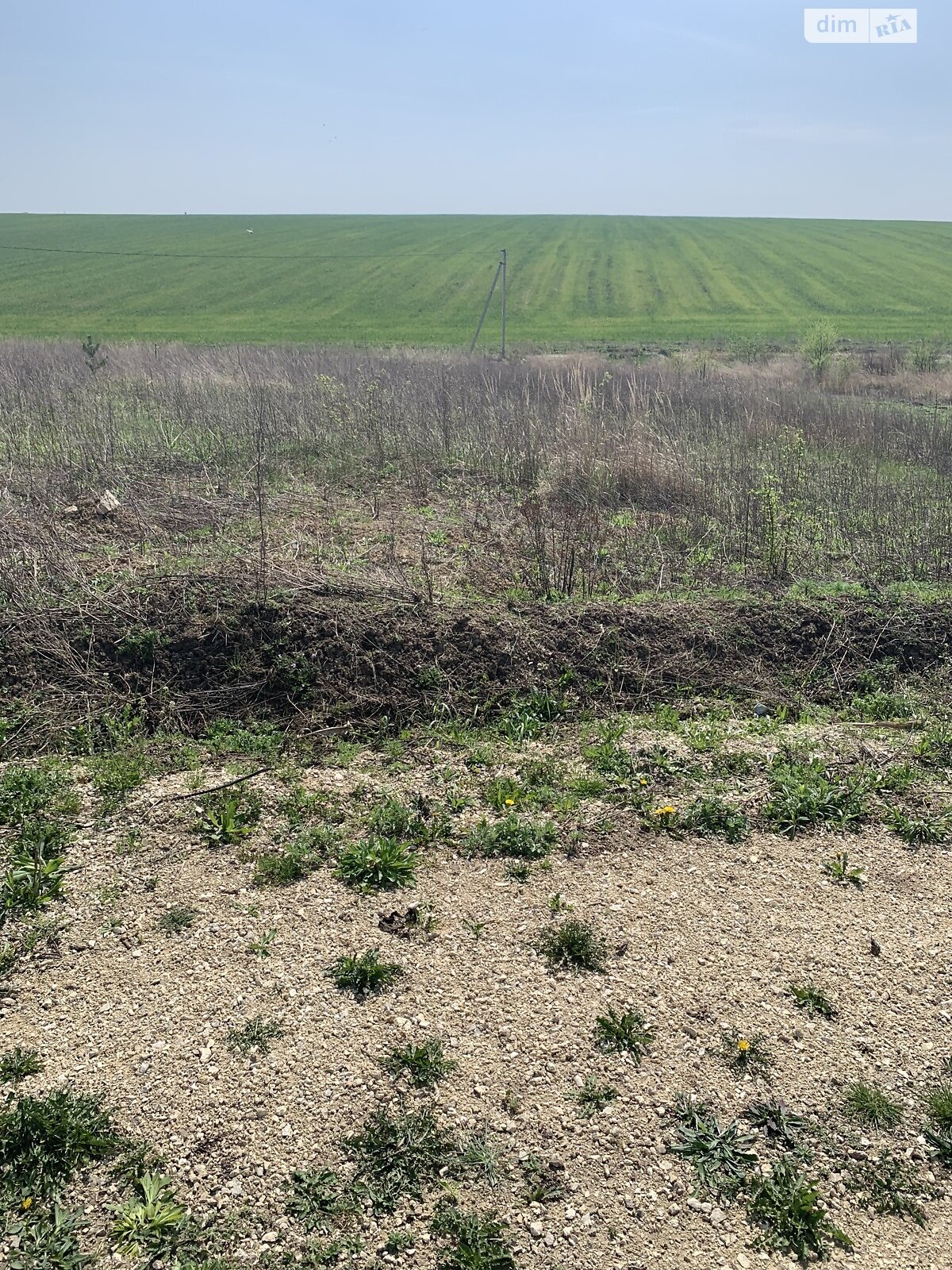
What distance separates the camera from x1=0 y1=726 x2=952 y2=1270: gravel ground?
2883 millimetres

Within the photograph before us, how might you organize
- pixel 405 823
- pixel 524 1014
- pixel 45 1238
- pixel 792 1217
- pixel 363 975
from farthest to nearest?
pixel 405 823
pixel 363 975
pixel 524 1014
pixel 792 1217
pixel 45 1238

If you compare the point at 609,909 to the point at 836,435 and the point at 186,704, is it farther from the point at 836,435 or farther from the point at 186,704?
the point at 836,435

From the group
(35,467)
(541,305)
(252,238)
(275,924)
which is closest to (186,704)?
(275,924)

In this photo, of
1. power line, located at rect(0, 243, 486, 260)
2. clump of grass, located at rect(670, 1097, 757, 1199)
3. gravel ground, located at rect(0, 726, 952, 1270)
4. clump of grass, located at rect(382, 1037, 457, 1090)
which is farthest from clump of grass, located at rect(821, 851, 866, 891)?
power line, located at rect(0, 243, 486, 260)

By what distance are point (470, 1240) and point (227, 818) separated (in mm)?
2683

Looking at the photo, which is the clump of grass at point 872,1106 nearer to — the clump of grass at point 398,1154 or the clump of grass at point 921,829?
the clump of grass at point 398,1154

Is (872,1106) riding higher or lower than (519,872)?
lower

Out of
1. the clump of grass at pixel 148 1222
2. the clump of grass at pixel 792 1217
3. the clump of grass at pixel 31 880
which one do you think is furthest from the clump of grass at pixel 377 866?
the clump of grass at pixel 792 1217

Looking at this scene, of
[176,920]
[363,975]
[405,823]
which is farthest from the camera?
[405,823]

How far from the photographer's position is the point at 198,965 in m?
3.87

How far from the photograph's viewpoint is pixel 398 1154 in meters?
3.01

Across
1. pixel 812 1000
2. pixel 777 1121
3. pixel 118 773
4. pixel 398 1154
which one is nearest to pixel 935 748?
pixel 812 1000

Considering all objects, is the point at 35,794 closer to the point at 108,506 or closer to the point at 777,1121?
the point at 777,1121

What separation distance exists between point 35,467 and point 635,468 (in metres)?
7.43
